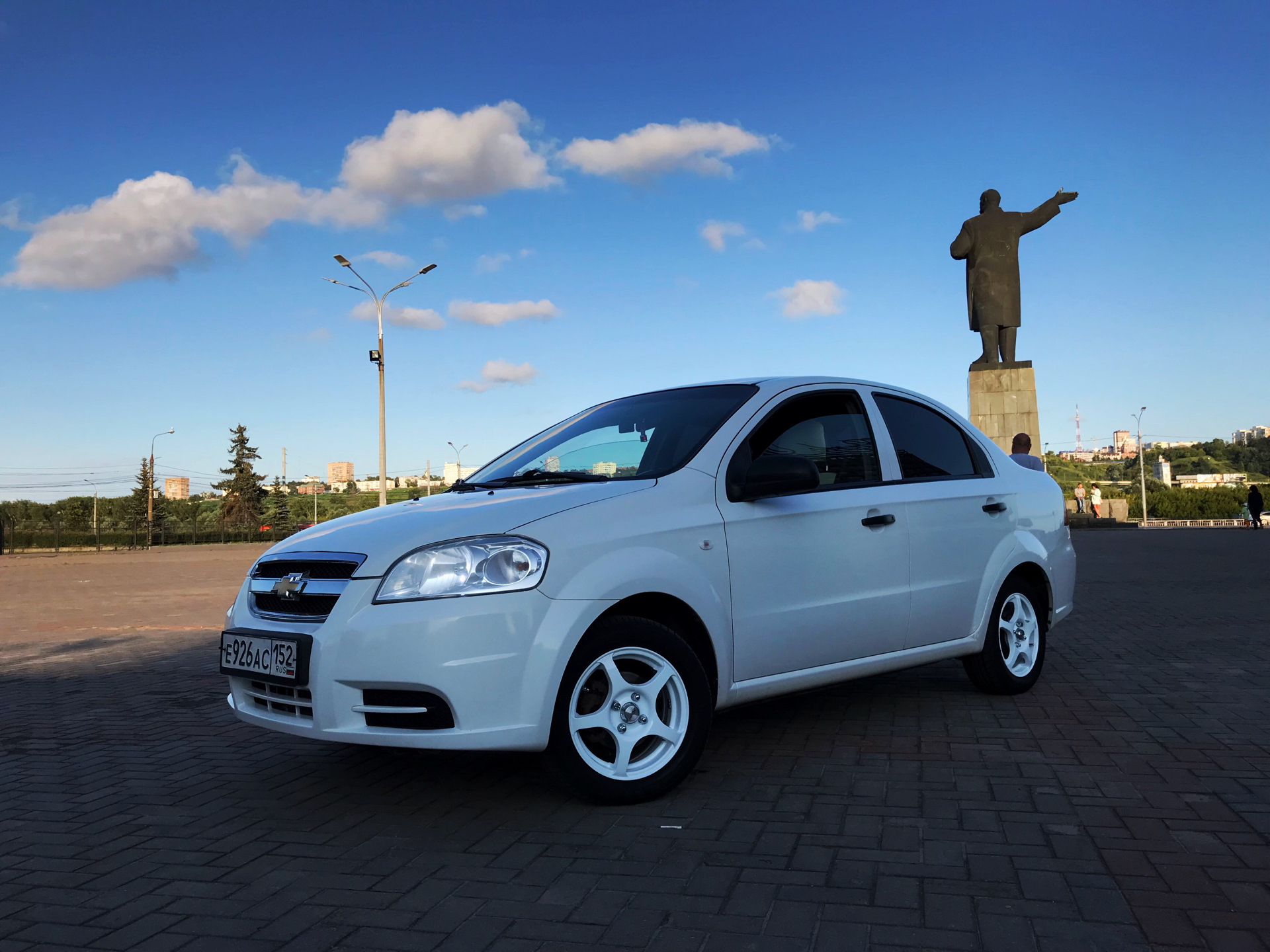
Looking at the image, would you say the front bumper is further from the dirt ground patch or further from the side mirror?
the dirt ground patch

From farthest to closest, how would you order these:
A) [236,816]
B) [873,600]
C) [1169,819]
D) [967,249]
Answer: [967,249] → [873,600] → [236,816] → [1169,819]

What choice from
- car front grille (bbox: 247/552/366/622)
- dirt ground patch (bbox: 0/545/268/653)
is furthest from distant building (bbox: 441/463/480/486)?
dirt ground patch (bbox: 0/545/268/653)

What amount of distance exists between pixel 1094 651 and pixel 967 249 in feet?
57.9

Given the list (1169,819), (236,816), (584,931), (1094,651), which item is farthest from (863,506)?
(1094,651)

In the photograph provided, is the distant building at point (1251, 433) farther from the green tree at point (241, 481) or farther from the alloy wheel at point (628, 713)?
the alloy wheel at point (628, 713)

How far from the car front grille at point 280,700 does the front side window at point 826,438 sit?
6.62 feet

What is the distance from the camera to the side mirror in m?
4.19

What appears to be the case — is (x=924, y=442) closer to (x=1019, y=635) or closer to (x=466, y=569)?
(x=1019, y=635)

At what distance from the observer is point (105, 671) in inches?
315

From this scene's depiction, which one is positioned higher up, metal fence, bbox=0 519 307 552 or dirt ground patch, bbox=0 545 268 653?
metal fence, bbox=0 519 307 552

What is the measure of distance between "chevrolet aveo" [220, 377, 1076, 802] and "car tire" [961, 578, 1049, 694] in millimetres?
57

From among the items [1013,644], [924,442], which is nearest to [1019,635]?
[1013,644]

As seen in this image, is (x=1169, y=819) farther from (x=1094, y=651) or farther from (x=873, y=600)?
(x=1094, y=651)

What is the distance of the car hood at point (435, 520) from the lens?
367 centimetres
